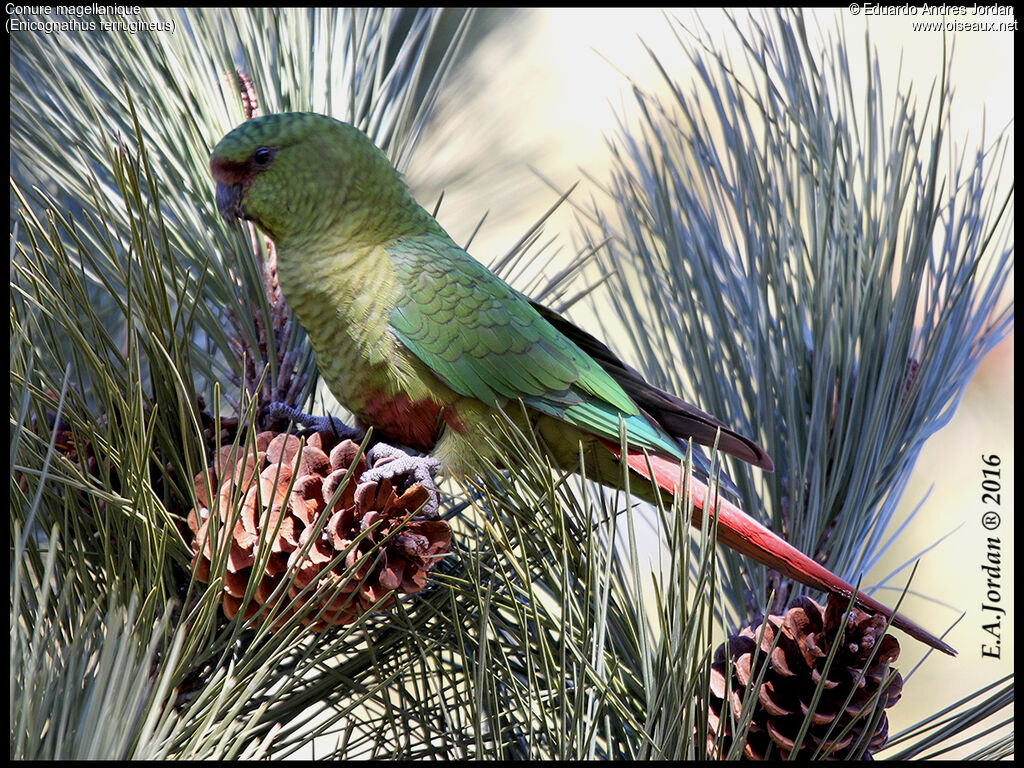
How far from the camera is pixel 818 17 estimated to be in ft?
2.90

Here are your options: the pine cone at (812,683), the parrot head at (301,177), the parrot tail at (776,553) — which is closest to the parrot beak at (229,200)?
the parrot head at (301,177)

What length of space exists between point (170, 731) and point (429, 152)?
93 centimetres

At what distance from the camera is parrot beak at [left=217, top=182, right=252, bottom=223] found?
80 cm

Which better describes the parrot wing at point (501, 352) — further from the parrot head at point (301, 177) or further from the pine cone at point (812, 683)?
the pine cone at point (812, 683)

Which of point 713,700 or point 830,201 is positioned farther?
point 830,201

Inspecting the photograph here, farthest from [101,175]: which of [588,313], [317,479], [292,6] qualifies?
[588,313]

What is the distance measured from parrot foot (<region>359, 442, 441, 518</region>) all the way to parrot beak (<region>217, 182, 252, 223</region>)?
10.2 inches

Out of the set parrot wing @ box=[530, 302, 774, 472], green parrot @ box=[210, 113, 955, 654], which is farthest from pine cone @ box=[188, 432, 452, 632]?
parrot wing @ box=[530, 302, 774, 472]

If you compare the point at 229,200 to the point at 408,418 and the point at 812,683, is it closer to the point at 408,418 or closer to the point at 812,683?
the point at 408,418

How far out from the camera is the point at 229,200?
2.65 feet

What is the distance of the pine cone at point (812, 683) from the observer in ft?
2.02

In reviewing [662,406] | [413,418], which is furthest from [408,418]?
[662,406]

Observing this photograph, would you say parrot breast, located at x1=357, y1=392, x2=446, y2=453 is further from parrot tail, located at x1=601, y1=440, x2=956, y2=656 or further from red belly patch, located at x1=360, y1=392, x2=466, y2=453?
parrot tail, located at x1=601, y1=440, x2=956, y2=656

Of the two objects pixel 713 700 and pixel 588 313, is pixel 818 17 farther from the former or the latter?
pixel 588 313
